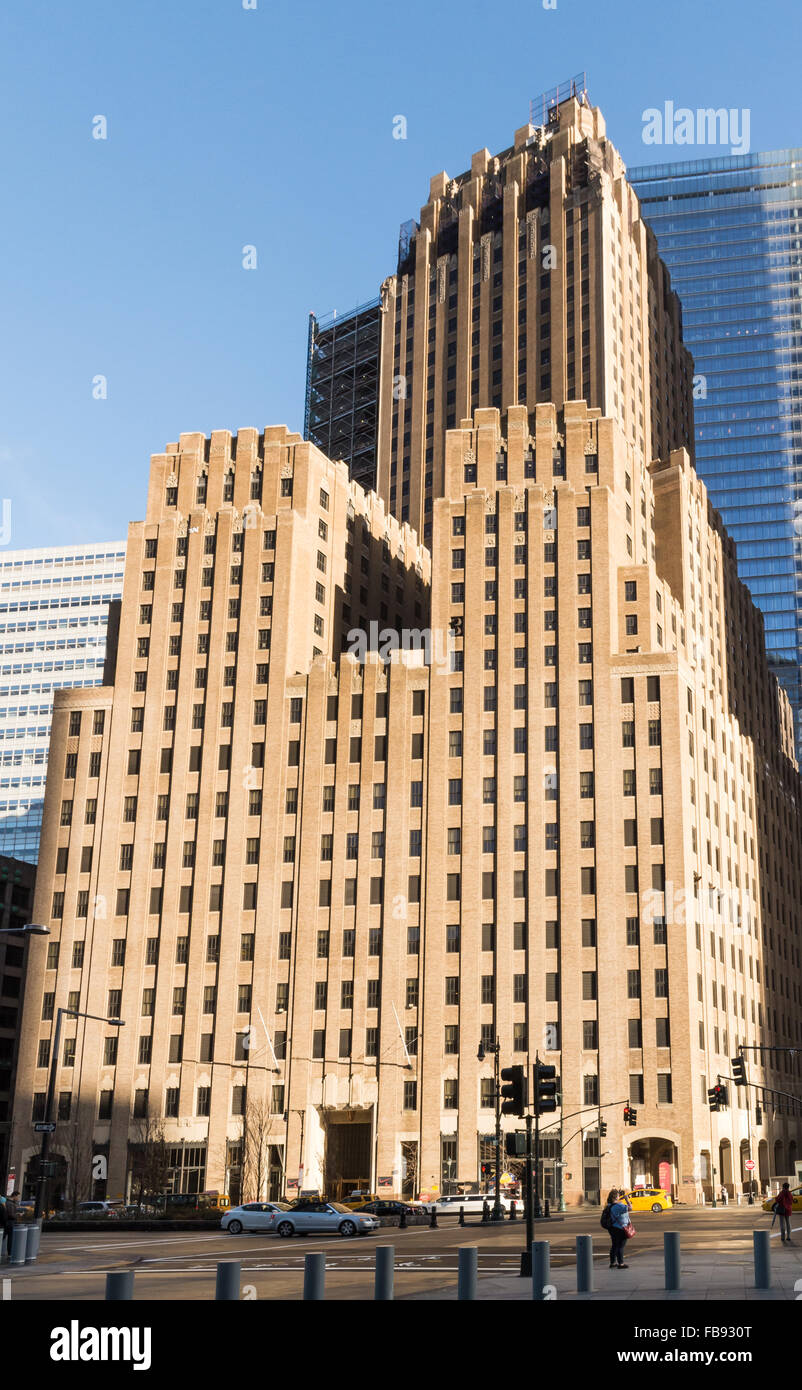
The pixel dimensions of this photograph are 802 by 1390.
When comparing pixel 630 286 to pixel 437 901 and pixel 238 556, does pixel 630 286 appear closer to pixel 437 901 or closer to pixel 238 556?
pixel 238 556

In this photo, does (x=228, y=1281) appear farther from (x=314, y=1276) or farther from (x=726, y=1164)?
(x=726, y=1164)

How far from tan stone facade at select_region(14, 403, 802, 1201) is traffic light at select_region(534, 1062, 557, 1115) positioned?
2302 inches

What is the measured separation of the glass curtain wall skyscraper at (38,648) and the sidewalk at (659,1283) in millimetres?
127953

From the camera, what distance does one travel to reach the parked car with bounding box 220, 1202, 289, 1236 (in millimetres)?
57000

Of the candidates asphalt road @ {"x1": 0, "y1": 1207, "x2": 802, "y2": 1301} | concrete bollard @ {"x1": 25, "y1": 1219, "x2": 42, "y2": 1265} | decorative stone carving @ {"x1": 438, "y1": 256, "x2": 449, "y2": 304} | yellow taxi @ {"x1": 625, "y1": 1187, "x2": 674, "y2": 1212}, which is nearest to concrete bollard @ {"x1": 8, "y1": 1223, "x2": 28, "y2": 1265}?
concrete bollard @ {"x1": 25, "y1": 1219, "x2": 42, "y2": 1265}

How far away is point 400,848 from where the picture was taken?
97812 mm

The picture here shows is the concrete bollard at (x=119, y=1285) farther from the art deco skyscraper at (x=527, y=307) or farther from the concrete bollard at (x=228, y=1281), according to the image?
the art deco skyscraper at (x=527, y=307)

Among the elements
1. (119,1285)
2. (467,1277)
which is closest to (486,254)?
(467,1277)

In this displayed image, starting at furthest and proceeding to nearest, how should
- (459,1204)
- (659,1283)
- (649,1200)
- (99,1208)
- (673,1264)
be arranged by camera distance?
1. (99,1208)
2. (649,1200)
3. (459,1204)
4. (659,1283)
5. (673,1264)

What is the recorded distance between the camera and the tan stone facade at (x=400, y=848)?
90562mm

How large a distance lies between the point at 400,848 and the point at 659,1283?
70084mm

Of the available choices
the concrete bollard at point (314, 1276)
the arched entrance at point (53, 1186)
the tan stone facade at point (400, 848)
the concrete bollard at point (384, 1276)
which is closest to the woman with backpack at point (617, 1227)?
the concrete bollard at point (384, 1276)

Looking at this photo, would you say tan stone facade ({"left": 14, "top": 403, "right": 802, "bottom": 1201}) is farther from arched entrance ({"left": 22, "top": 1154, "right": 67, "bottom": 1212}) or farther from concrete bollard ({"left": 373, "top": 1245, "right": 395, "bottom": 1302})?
concrete bollard ({"left": 373, "top": 1245, "right": 395, "bottom": 1302})
